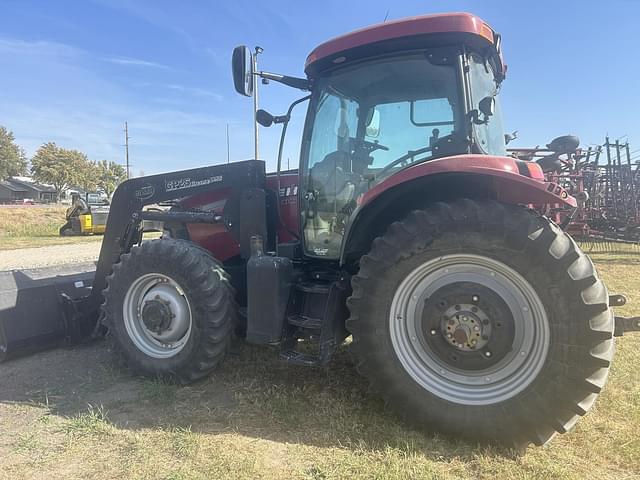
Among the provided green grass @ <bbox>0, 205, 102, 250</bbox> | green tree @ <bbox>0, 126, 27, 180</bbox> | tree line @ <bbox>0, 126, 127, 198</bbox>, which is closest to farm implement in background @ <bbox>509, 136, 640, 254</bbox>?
green grass @ <bbox>0, 205, 102, 250</bbox>

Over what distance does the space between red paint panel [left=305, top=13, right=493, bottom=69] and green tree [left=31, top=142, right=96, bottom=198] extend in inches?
2711

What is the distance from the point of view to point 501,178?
2.65m

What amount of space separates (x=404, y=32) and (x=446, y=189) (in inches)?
41.5

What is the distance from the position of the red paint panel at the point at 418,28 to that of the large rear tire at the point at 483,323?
1.16 meters

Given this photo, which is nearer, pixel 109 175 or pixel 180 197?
pixel 180 197

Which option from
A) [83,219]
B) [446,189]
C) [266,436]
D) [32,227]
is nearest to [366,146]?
[446,189]

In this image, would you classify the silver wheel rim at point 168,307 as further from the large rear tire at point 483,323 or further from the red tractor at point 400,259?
the large rear tire at point 483,323

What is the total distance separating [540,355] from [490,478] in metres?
0.70

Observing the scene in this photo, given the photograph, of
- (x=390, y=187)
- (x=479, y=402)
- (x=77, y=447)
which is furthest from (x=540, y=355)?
(x=77, y=447)

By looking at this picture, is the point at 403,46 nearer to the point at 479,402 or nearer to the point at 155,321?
the point at 479,402

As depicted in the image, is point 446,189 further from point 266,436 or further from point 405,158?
point 266,436

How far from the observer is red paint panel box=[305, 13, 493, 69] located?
2941 millimetres

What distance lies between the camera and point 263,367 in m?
3.87

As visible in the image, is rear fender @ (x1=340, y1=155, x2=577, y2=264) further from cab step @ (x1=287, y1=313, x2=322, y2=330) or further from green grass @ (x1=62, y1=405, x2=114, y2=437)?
green grass @ (x1=62, y1=405, x2=114, y2=437)
